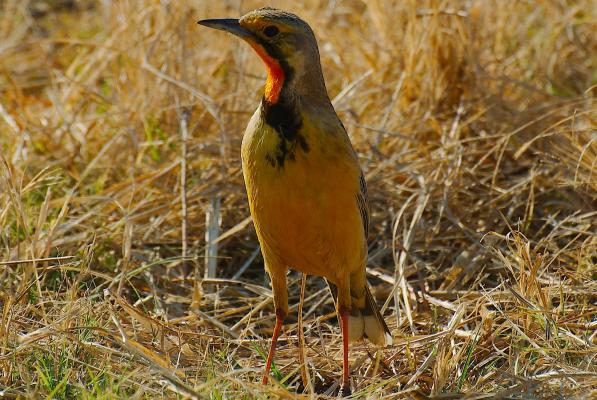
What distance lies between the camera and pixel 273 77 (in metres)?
4.39

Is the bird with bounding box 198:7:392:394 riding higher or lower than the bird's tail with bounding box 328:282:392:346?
higher

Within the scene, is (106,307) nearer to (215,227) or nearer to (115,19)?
(215,227)

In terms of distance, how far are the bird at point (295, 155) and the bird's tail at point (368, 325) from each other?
2.15ft

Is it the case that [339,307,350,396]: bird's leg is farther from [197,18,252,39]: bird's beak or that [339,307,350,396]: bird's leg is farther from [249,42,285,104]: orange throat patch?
[197,18,252,39]: bird's beak

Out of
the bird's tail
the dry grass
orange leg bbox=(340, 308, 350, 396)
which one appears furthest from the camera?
the bird's tail

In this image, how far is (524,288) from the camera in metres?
4.89

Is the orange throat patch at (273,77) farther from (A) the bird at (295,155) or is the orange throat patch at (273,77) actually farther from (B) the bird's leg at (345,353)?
(B) the bird's leg at (345,353)

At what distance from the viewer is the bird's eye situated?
14.2 ft

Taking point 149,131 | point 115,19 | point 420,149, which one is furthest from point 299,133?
point 115,19

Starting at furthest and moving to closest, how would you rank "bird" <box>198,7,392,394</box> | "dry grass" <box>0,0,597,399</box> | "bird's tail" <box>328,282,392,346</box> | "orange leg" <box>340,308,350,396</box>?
"bird's tail" <box>328,282,392,346</box> < "orange leg" <box>340,308,350,396</box> < "dry grass" <box>0,0,597,399</box> < "bird" <box>198,7,392,394</box>

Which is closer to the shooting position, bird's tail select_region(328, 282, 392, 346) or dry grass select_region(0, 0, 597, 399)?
dry grass select_region(0, 0, 597, 399)

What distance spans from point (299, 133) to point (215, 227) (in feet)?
6.70

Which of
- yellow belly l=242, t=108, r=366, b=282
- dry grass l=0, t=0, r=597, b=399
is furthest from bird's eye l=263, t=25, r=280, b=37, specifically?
dry grass l=0, t=0, r=597, b=399

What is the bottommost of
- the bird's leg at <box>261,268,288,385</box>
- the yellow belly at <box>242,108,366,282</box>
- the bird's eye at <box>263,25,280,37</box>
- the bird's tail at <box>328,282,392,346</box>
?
the bird's tail at <box>328,282,392,346</box>
